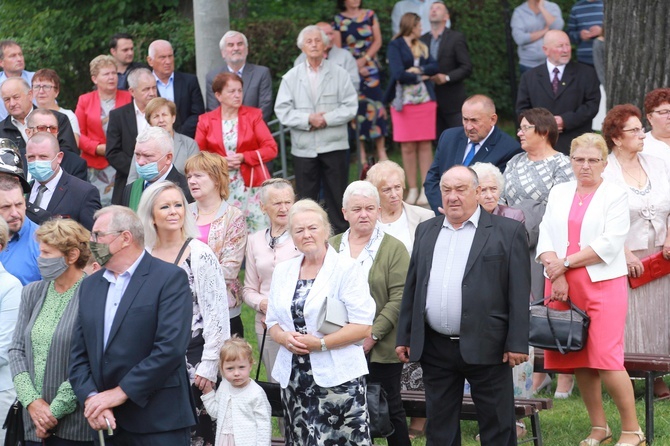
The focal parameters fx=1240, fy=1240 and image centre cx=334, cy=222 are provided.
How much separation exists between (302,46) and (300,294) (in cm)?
567

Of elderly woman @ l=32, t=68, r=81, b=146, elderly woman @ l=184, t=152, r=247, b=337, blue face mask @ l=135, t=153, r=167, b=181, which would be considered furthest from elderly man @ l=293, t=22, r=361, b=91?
elderly woman @ l=184, t=152, r=247, b=337

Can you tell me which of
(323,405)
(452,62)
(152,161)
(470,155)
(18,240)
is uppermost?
(452,62)

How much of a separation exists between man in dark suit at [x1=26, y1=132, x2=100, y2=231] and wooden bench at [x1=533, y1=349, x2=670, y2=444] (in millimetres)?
4066

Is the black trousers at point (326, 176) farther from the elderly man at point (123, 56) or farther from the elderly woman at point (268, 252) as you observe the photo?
the elderly woman at point (268, 252)

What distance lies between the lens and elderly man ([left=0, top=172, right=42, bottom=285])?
819 centimetres

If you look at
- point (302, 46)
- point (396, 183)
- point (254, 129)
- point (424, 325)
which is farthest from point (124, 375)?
point (302, 46)

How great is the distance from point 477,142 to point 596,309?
7.15 feet

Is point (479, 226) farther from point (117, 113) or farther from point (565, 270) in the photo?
point (117, 113)

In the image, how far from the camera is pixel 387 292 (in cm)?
831

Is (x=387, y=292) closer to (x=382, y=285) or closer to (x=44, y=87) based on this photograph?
(x=382, y=285)

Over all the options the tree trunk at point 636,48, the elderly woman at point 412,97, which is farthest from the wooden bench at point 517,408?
the elderly woman at point 412,97

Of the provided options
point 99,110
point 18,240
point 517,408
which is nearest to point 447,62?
point 99,110

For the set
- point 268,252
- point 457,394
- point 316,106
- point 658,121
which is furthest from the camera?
point 316,106

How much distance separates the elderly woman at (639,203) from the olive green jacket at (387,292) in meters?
1.92
